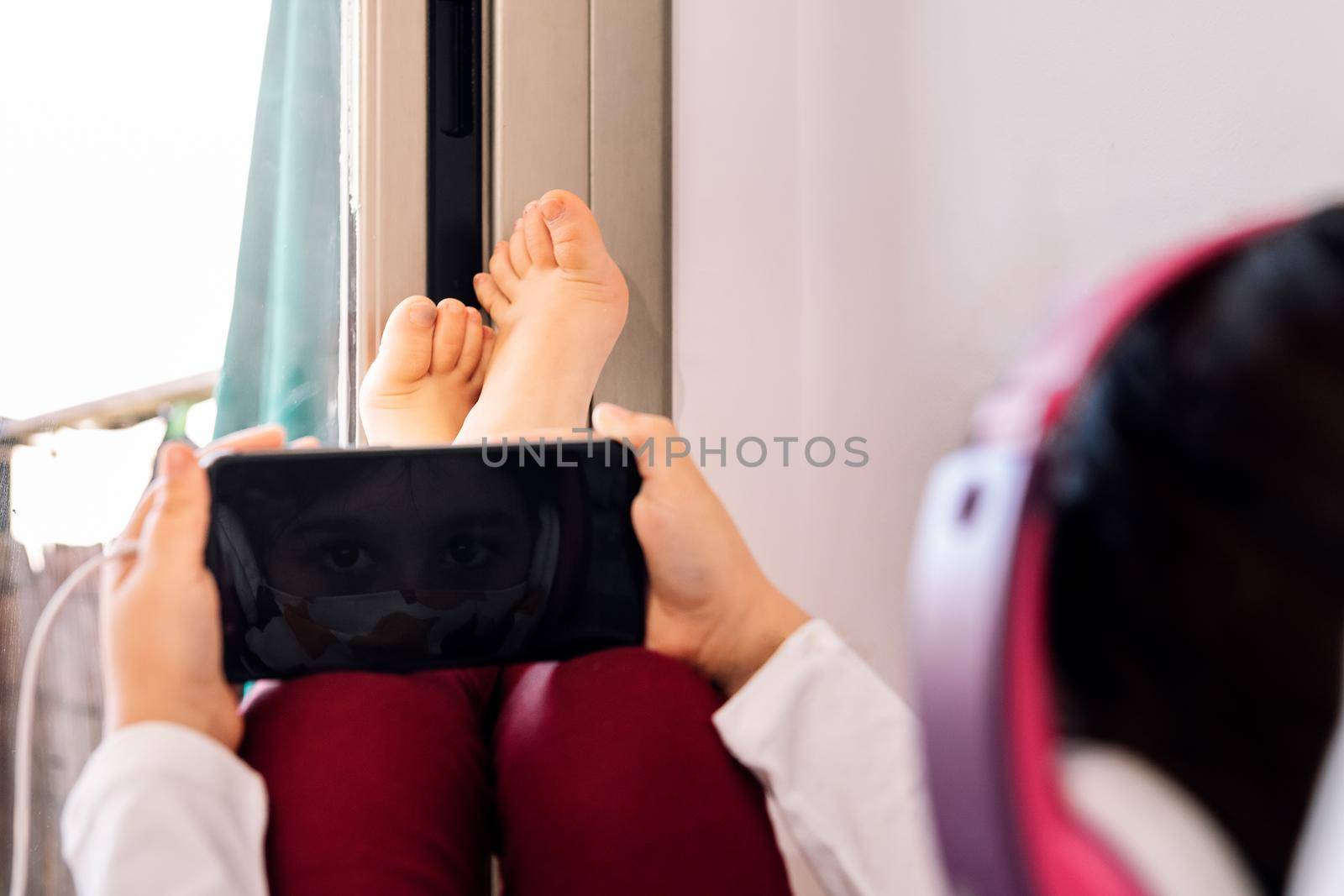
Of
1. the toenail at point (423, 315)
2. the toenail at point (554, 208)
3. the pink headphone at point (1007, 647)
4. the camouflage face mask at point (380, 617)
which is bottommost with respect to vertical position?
the camouflage face mask at point (380, 617)

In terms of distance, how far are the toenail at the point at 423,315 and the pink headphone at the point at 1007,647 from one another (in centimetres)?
69

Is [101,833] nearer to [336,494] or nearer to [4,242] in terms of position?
[336,494]

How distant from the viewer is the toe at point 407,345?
2.68 ft

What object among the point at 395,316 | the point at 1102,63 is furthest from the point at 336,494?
the point at 1102,63

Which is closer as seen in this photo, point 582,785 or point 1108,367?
point 1108,367

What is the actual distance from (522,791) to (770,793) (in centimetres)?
13

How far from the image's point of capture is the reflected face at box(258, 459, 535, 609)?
0.48m

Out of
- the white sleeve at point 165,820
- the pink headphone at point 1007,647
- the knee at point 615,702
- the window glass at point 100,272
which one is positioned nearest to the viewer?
the pink headphone at point 1007,647

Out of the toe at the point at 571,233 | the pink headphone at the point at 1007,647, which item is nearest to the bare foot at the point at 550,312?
the toe at the point at 571,233

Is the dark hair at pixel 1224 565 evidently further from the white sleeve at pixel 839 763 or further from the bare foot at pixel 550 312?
the bare foot at pixel 550 312

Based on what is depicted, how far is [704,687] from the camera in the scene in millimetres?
514

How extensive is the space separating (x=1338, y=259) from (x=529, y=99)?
0.85 metres

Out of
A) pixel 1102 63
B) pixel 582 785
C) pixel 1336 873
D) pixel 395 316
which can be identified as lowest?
pixel 582 785

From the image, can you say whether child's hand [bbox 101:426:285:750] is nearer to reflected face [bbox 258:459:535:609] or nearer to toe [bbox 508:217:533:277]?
reflected face [bbox 258:459:535:609]
